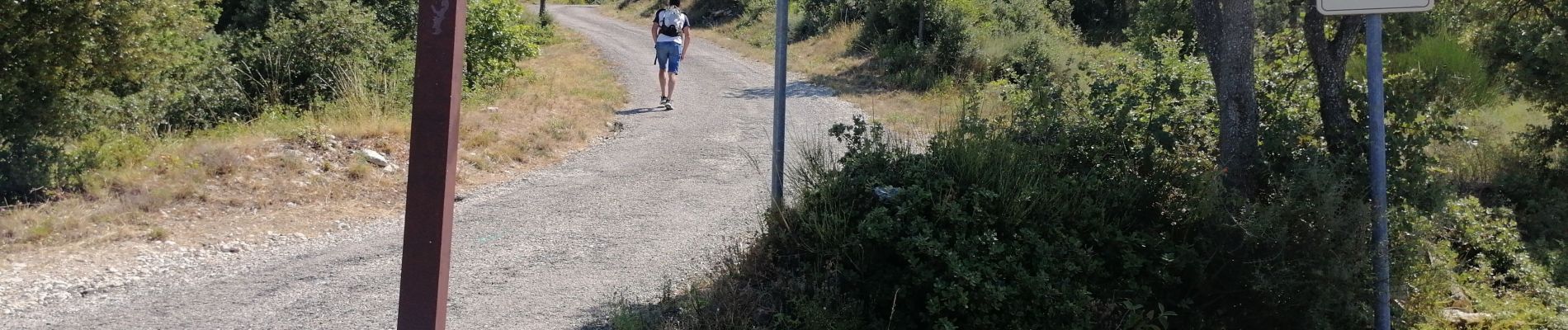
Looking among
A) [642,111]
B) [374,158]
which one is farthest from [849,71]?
[374,158]

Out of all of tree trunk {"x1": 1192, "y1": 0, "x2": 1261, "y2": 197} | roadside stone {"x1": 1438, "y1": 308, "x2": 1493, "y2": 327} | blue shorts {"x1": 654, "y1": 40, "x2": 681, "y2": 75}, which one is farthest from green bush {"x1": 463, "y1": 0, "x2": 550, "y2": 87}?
roadside stone {"x1": 1438, "y1": 308, "x2": 1493, "y2": 327}

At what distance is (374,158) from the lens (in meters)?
8.20

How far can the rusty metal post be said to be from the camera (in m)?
2.71

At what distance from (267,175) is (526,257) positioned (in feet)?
9.32

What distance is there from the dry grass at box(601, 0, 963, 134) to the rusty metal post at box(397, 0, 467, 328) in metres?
3.20

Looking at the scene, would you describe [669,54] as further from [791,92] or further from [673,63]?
[791,92]

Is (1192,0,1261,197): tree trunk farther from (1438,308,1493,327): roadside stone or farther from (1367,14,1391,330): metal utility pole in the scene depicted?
(1438,308,1493,327): roadside stone

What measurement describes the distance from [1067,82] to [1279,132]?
115 cm

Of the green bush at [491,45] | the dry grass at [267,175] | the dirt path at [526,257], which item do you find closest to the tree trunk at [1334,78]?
the dirt path at [526,257]

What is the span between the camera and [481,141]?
9016 mm

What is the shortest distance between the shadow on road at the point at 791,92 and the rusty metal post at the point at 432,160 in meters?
10.4

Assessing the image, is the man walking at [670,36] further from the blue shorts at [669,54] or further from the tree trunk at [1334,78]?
the tree trunk at [1334,78]

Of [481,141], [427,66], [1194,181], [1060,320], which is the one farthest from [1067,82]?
[481,141]

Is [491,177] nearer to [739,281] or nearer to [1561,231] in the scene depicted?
[739,281]
